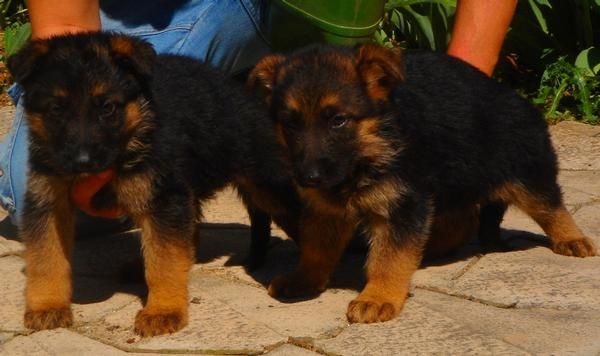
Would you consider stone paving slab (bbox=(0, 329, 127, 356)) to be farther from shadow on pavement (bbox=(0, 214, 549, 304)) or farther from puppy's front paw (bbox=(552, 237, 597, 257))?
puppy's front paw (bbox=(552, 237, 597, 257))

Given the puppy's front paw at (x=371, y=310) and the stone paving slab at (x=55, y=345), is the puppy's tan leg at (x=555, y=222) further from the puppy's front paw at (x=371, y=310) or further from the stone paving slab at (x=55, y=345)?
the stone paving slab at (x=55, y=345)

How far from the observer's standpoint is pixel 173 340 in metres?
4.75

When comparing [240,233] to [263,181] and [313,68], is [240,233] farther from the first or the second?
[313,68]

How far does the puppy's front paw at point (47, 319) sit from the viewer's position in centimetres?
489

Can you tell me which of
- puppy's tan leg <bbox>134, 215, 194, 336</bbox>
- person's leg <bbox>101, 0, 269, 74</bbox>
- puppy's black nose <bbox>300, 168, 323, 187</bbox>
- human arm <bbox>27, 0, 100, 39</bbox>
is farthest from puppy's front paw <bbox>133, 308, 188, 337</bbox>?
person's leg <bbox>101, 0, 269, 74</bbox>

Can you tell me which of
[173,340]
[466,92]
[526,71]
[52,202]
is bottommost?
[526,71]

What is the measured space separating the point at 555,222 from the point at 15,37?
215 inches

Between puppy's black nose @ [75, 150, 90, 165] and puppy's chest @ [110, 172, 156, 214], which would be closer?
puppy's black nose @ [75, 150, 90, 165]

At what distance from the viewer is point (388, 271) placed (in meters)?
5.04

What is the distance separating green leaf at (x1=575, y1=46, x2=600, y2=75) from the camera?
8773 mm

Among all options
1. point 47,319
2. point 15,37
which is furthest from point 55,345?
point 15,37

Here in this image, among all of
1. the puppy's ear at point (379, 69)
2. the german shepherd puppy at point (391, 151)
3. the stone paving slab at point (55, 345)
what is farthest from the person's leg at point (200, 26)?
the stone paving slab at point (55, 345)

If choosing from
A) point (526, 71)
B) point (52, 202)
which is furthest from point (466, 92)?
point (526, 71)

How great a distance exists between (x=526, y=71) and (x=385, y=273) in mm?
4885
